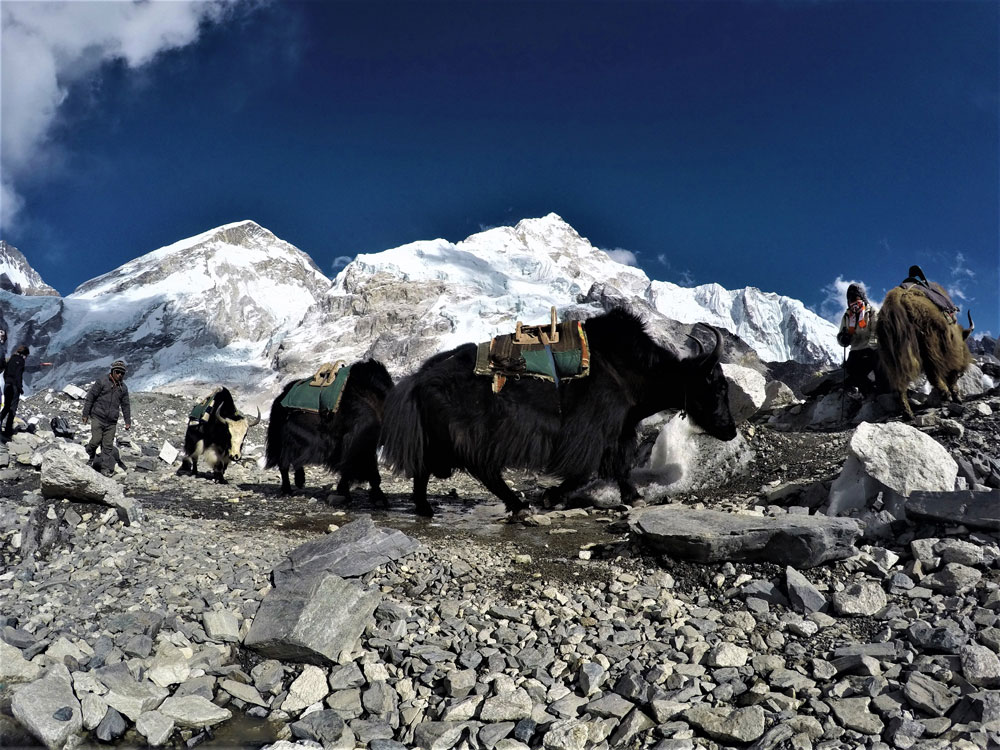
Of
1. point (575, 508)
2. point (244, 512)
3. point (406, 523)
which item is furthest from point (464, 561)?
point (244, 512)

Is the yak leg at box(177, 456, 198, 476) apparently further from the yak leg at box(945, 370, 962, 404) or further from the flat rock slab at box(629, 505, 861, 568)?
the yak leg at box(945, 370, 962, 404)

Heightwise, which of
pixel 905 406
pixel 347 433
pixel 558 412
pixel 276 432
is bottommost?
pixel 276 432

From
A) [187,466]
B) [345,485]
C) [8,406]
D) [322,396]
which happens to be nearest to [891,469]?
[345,485]

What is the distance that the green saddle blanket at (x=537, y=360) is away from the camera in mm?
4355

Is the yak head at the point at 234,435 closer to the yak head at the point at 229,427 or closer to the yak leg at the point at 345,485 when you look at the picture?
the yak head at the point at 229,427

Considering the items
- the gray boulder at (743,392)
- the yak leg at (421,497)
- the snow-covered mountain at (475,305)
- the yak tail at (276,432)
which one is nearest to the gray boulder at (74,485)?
the yak leg at (421,497)

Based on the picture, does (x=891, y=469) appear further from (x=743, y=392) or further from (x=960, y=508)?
(x=743, y=392)

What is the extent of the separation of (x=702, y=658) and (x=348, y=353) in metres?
56.6

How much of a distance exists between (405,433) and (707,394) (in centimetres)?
238

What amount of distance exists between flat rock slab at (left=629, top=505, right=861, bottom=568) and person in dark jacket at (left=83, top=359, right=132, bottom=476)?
22.6 ft

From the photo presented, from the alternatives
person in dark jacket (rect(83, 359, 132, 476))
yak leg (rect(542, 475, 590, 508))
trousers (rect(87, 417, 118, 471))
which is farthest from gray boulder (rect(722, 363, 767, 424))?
trousers (rect(87, 417, 118, 471))

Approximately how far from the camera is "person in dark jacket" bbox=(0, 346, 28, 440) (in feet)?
28.2

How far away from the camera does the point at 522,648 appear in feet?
7.63

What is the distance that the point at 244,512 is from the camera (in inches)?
212
